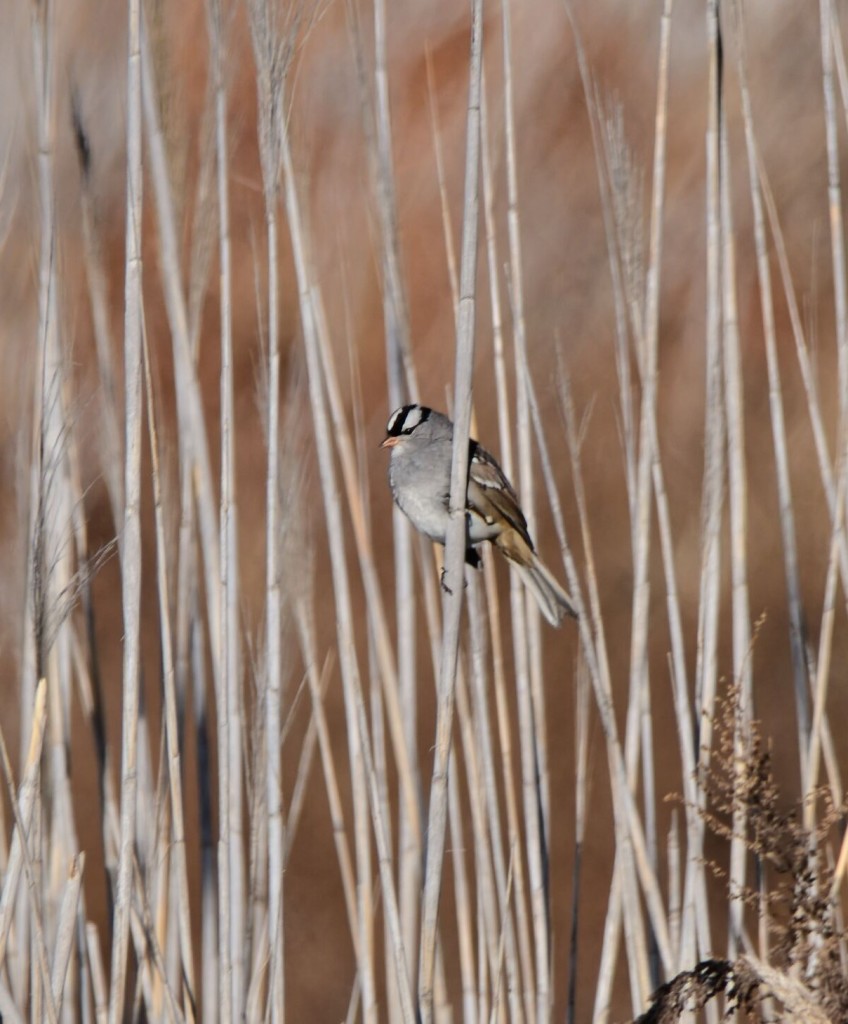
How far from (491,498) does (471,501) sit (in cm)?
4

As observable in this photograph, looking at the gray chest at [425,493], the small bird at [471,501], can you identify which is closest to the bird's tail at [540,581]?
the small bird at [471,501]

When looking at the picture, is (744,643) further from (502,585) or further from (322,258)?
(502,585)

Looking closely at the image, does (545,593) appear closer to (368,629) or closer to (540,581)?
(540,581)

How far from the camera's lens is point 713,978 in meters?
1.31

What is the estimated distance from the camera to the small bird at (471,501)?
200cm

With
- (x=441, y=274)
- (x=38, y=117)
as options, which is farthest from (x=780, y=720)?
(x=38, y=117)

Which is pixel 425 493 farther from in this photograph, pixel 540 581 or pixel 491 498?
pixel 540 581

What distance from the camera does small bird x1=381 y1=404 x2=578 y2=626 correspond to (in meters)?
2.00

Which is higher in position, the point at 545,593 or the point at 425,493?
the point at 425,493

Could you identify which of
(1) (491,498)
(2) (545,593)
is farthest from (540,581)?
(1) (491,498)

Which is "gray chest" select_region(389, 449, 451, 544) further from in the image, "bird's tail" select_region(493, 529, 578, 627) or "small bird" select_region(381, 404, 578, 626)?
"bird's tail" select_region(493, 529, 578, 627)

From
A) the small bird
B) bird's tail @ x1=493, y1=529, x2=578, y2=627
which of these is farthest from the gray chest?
bird's tail @ x1=493, y1=529, x2=578, y2=627

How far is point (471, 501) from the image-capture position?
6.74 ft

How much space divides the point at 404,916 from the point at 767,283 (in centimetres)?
120
